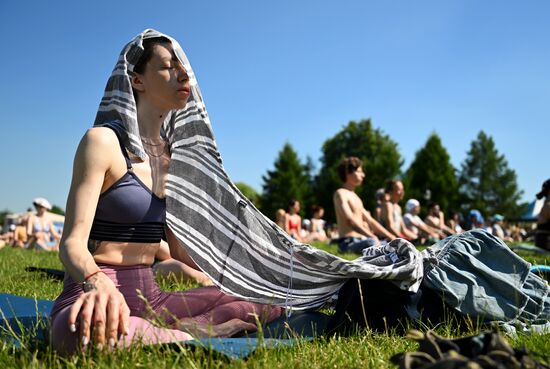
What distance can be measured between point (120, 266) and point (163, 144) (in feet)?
2.49

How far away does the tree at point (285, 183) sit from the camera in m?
47.1

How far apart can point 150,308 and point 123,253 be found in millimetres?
769

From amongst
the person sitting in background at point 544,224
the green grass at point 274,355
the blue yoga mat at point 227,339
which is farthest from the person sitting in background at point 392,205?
the green grass at point 274,355

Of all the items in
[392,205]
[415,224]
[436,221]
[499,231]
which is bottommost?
[415,224]

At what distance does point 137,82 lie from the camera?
2.70m

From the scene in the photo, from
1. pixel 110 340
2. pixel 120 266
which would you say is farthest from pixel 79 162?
A: pixel 110 340

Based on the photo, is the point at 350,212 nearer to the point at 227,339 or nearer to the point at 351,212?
the point at 351,212

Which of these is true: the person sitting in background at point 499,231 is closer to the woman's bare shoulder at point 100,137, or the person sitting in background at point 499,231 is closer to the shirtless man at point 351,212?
the shirtless man at point 351,212

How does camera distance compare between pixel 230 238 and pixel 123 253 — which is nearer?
pixel 123 253

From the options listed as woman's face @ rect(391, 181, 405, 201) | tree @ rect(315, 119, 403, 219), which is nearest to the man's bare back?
woman's face @ rect(391, 181, 405, 201)

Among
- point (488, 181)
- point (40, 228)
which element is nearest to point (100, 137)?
point (40, 228)

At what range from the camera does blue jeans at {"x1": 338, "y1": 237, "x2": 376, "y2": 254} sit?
8.89 meters

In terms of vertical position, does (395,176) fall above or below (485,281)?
above

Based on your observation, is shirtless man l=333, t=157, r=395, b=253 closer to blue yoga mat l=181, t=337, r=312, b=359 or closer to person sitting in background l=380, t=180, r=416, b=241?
person sitting in background l=380, t=180, r=416, b=241
